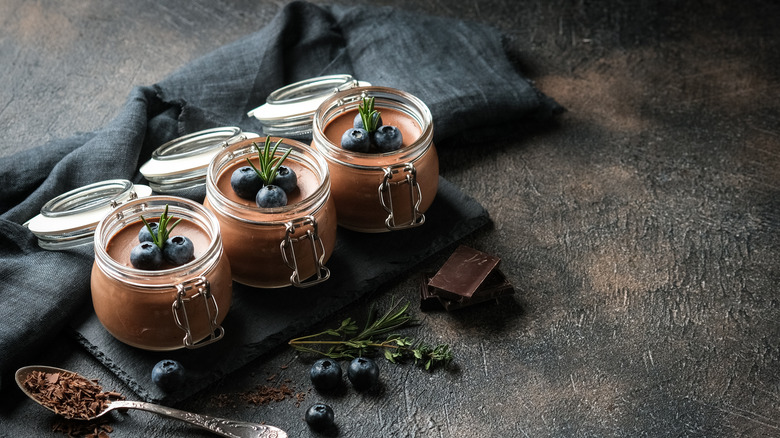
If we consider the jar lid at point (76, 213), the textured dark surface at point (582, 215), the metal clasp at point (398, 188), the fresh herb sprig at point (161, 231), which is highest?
the fresh herb sprig at point (161, 231)

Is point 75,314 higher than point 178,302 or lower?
lower

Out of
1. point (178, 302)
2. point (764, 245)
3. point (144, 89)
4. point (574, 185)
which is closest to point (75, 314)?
point (178, 302)

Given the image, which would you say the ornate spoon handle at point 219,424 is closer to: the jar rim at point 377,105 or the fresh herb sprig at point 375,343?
the fresh herb sprig at point 375,343

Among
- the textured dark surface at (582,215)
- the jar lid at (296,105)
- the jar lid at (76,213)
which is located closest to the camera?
the textured dark surface at (582,215)

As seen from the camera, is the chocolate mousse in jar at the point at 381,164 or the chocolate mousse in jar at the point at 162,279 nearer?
the chocolate mousse in jar at the point at 162,279

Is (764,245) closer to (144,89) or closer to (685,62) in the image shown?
(685,62)

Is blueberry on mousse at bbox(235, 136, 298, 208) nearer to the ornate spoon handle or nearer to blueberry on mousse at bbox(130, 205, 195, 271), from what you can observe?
blueberry on mousse at bbox(130, 205, 195, 271)

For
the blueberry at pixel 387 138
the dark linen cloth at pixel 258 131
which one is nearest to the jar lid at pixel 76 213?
the dark linen cloth at pixel 258 131
